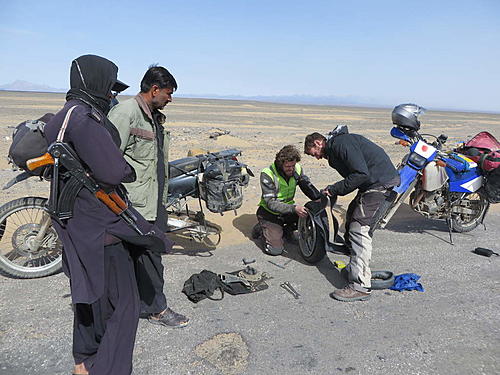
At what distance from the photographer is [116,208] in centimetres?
230

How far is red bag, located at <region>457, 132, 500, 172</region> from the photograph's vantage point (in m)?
6.04

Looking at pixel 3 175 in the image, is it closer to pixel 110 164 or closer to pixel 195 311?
pixel 195 311

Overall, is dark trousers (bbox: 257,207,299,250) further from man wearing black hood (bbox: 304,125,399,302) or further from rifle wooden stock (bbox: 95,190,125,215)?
rifle wooden stock (bbox: 95,190,125,215)

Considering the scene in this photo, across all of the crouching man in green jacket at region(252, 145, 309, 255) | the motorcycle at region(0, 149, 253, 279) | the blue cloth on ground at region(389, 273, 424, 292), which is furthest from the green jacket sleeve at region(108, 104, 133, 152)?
the blue cloth on ground at region(389, 273, 424, 292)

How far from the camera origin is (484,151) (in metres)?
6.27

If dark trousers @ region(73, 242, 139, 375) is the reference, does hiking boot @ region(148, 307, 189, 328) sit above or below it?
below

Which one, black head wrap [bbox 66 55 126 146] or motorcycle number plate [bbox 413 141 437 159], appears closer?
black head wrap [bbox 66 55 126 146]

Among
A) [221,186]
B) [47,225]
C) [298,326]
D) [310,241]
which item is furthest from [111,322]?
[310,241]

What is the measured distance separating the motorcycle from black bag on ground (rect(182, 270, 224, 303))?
2.80 ft

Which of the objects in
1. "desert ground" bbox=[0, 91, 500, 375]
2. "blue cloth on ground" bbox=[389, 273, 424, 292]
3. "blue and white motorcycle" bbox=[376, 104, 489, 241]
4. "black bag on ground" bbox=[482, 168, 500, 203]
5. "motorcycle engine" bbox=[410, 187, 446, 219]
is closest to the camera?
"desert ground" bbox=[0, 91, 500, 375]

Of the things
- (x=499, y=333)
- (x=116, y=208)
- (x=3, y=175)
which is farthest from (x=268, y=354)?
(x=3, y=175)

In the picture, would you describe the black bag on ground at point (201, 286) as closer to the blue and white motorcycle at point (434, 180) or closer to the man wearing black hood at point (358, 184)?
the man wearing black hood at point (358, 184)

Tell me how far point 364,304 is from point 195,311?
179 centimetres

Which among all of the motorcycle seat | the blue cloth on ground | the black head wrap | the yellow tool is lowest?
the yellow tool
